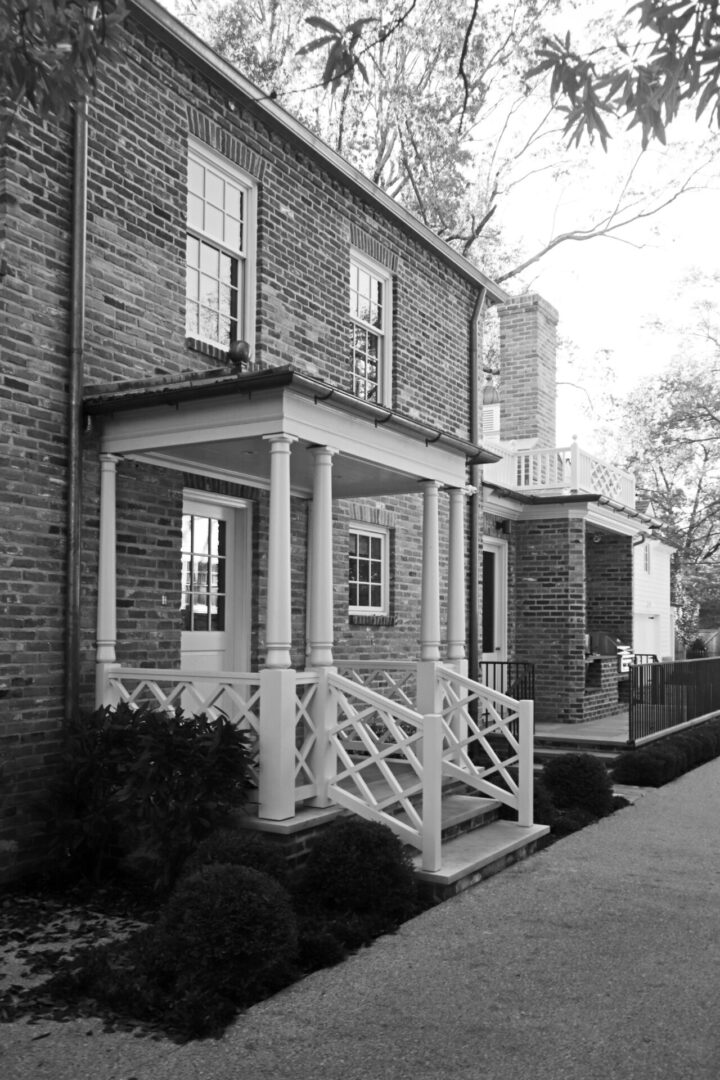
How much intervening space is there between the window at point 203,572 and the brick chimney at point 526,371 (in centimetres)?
1084

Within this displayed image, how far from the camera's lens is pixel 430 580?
28.8 feet

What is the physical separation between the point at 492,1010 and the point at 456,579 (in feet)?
16.8

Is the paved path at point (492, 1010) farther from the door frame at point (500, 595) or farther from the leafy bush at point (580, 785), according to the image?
the door frame at point (500, 595)

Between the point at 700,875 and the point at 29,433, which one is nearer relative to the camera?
the point at 29,433

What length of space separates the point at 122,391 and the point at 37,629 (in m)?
1.73

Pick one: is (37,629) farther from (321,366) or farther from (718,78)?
(718,78)

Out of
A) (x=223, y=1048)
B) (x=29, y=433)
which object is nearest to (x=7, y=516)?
(x=29, y=433)

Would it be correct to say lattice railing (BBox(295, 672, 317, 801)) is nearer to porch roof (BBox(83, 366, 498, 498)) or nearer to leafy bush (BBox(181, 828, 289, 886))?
leafy bush (BBox(181, 828, 289, 886))

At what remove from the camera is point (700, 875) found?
23.5 feet

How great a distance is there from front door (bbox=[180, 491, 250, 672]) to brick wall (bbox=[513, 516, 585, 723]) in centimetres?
824

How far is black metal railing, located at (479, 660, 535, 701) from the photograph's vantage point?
14.0 metres

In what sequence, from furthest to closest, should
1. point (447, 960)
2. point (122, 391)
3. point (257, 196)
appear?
1. point (257, 196)
2. point (122, 391)
3. point (447, 960)

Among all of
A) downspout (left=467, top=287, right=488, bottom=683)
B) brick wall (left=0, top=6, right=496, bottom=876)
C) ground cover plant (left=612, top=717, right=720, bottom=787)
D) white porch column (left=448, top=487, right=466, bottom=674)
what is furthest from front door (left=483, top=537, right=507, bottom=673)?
white porch column (left=448, top=487, right=466, bottom=674)

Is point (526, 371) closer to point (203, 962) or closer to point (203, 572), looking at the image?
point (203, 572)
